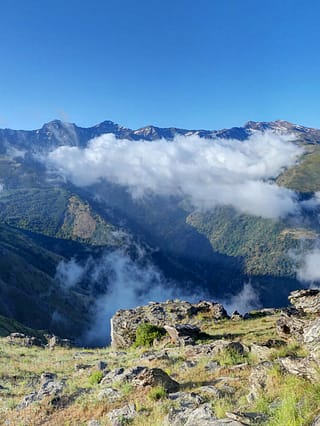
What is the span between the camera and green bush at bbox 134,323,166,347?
44016 millimetres

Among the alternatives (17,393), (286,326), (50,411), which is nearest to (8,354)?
(17,393)

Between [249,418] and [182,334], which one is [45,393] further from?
[182,334]

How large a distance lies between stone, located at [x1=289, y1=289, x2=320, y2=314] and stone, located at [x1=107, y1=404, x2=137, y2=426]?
21864 millimetres

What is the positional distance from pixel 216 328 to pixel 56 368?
22975 millimetres

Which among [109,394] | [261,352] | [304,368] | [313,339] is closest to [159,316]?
[261,352]

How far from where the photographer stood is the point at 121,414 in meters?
15.8

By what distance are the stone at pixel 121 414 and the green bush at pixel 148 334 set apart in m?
27.9

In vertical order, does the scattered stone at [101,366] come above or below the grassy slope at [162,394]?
below

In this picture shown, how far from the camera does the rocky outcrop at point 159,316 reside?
5403 centimetres

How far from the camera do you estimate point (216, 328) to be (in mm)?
48188

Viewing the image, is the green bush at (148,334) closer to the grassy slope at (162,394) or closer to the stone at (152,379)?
the grassy slope at (162,394)

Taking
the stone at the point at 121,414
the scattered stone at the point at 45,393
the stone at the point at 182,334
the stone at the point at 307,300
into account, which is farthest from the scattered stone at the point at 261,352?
the stone at the point at 182,334

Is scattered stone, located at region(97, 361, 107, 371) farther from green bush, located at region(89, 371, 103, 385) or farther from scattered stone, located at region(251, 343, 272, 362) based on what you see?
scattered stone, located at region(251, 343, 272, 362)

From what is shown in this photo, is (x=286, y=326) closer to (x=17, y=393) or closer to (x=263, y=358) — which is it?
(x=263, y=358)
